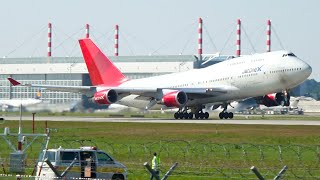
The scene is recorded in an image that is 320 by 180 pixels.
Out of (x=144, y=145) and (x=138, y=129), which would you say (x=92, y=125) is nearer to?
(x=138, y=129)

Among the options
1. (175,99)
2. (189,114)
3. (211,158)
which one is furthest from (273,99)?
(211,158)

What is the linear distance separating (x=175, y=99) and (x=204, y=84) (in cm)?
530

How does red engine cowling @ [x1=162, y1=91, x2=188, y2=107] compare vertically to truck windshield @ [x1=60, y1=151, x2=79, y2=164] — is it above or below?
above

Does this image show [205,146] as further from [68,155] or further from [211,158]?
[68,155]

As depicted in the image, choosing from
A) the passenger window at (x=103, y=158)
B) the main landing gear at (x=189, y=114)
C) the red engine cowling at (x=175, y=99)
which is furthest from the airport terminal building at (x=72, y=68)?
the passenger window at (x=103, y=158)

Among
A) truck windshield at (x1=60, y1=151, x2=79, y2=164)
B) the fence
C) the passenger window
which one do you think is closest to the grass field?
the fence

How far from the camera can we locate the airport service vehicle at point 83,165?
30723mm

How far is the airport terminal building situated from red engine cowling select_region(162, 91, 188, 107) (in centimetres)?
7878

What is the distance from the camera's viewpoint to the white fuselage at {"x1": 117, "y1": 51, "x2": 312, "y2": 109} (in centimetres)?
8381

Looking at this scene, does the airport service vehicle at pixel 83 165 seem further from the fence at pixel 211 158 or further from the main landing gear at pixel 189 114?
the main landing gear at pixel 189 114

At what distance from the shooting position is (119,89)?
8856 centimetres

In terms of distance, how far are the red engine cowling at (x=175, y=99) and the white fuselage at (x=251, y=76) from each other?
2.46 m

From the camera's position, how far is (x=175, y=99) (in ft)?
286

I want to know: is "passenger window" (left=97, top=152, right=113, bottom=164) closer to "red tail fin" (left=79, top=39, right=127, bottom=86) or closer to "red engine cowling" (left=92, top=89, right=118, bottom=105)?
"red engine cowling" (left=92, top=89, right=118, bottom=105)
